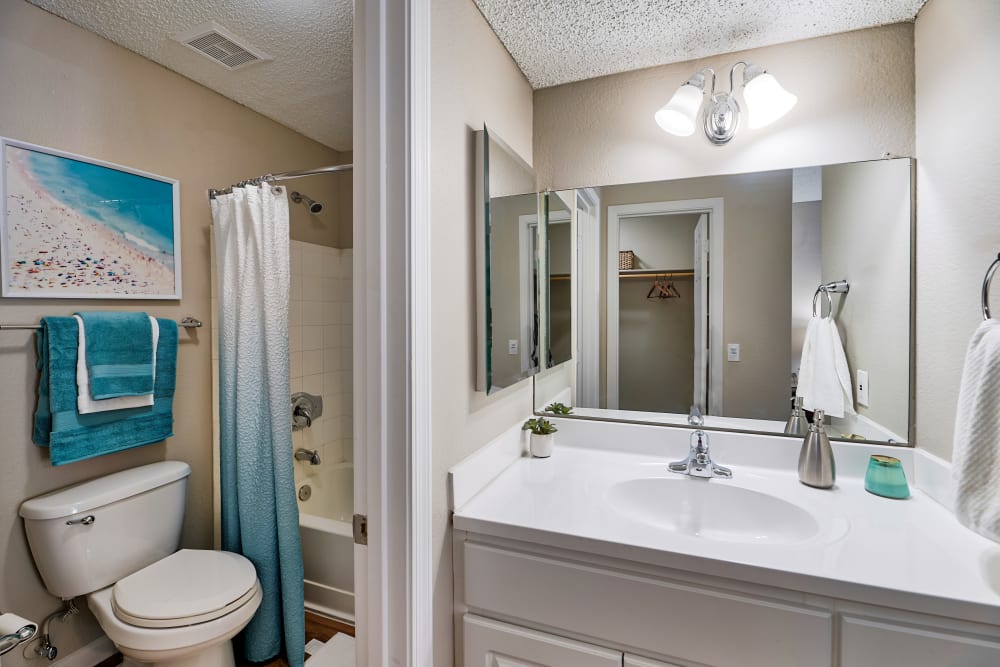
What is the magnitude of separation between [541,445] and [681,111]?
116 cm

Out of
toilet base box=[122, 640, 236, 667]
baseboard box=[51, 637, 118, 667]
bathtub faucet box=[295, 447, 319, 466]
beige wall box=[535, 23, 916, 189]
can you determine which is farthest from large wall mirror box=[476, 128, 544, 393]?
baseboard box=[51, 637, 118, 667]

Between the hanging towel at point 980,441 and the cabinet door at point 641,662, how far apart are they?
61 centimetres

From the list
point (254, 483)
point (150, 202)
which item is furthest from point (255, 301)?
point (254, 483)

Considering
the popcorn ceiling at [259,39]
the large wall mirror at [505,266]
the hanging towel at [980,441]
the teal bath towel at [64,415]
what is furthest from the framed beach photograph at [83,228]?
the hanging towel at [980,441]

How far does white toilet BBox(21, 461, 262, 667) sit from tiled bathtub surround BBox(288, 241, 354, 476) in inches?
28.5

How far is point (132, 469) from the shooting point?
1720 mm

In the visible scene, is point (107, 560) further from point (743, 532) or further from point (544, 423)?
point (743, 532)

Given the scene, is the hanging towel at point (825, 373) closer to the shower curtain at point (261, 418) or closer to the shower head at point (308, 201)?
the shower curtain at point (261, 418)

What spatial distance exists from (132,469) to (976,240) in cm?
270

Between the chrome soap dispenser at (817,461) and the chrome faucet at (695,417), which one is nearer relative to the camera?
the chrome soap dispenser at (817,461)

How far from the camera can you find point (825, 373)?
1.35 metres

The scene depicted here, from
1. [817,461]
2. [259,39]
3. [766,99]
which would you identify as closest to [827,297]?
[817,461]

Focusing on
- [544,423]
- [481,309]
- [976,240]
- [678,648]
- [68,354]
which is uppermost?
[976,240]

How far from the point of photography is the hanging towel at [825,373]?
134 cm
